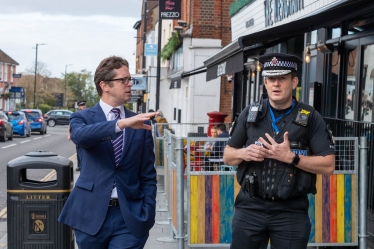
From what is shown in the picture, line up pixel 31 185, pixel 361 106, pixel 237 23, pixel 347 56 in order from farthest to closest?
1. pixel 237 23
2. pixel 347 56
3. pixel 361 106
4. pixel 31 185

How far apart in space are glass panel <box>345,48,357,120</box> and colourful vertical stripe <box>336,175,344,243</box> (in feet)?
9.44

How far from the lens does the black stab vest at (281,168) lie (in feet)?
13.8

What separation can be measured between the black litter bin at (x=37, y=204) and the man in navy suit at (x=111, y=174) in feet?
6.52

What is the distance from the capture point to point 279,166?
421 centimetres

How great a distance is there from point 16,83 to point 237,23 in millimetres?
90390

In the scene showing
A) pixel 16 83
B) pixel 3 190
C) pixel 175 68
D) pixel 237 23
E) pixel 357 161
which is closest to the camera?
pixel 357 161

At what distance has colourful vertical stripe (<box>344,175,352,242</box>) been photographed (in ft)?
22.2

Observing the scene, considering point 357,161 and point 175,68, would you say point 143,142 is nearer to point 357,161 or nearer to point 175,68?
point 357,161

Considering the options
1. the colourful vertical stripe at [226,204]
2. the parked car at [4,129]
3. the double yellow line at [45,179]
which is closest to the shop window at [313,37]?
the colourful vertical stripe at [226,204]

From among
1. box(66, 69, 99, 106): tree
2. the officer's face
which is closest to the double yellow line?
the officer's face

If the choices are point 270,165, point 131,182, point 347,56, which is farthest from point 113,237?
point 347,56

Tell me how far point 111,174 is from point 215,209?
2572 mm

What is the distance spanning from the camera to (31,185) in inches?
249

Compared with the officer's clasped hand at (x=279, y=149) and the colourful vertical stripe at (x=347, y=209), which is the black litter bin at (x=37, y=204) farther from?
the officer's clasped hand at (x=279, y=149)
